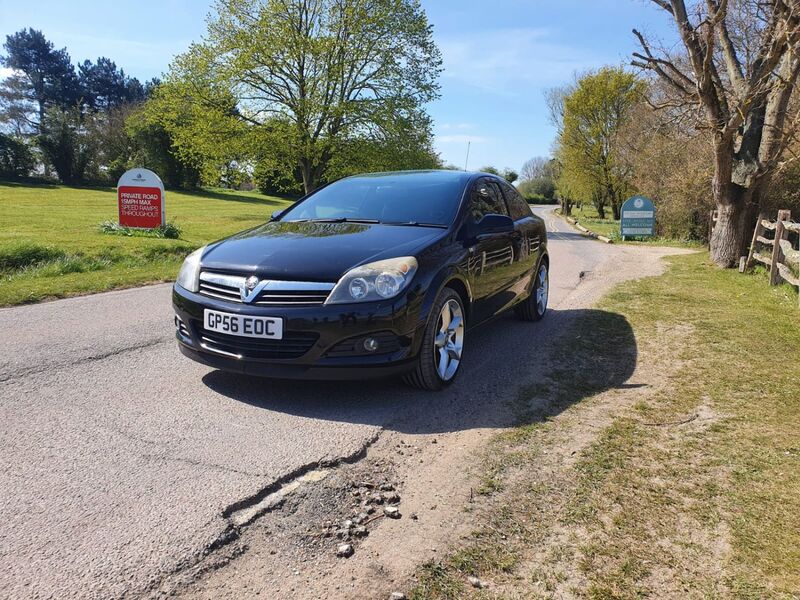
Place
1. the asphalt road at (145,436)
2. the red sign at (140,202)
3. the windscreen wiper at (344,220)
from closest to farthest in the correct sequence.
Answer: the asphalt road at (145,436) < the windscreen wiper at (344,220) < the red sign at (140,202)

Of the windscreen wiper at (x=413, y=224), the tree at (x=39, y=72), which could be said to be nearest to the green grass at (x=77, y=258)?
the windscreen wiper at (x=413, y=224)

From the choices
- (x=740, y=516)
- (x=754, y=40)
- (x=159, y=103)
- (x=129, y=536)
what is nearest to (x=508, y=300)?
(x=740, y=516)

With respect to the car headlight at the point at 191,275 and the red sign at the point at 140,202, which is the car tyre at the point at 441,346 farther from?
the red sign at the point at 140,202

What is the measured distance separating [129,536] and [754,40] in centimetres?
1508

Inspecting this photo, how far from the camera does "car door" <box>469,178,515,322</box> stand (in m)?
4.65

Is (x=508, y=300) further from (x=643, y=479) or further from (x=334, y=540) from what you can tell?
(x=334, y=540)

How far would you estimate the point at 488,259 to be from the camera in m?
4.89

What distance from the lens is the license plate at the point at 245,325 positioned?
352 cm

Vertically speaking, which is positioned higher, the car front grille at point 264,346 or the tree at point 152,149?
the tree at point 152,149

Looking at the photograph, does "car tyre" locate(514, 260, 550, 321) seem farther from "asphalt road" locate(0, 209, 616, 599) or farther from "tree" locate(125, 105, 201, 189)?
"tree" locate(125, 105, 201, 189)

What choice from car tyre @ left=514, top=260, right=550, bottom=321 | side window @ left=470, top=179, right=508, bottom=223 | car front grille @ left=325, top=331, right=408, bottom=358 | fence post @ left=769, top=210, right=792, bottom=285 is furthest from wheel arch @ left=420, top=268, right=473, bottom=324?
fence post @ left=769, top=210, right=792, bottom=285

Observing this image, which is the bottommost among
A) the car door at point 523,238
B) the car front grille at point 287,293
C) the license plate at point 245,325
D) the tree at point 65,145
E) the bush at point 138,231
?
the bush at point 138,231

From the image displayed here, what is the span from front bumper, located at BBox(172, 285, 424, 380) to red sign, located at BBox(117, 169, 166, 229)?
13.3 meters

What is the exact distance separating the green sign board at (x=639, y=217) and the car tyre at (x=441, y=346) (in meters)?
21.2
